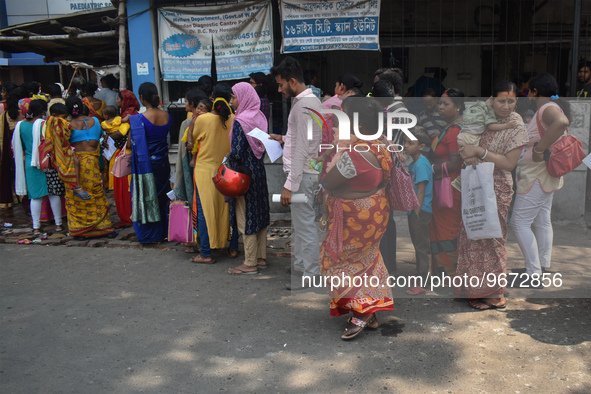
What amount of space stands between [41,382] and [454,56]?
29.8 feet

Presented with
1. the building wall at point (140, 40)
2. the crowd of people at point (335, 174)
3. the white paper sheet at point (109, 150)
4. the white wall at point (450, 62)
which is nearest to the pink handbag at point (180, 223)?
the crowd of people at point (335, 174)

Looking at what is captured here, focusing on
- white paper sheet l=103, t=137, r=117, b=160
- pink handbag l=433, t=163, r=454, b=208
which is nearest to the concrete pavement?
pink handbag l=433, t=163, r=454, b=208

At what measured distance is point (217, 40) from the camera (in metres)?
7.37

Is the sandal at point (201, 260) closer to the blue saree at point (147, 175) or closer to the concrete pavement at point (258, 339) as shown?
the concrete pavement at point (258, 339)

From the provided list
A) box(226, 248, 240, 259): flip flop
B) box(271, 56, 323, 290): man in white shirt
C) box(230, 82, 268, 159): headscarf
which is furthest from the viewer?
box(226, 248, 240, 259): flip flop

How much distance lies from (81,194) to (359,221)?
3899mm

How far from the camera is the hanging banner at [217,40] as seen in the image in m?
7.20

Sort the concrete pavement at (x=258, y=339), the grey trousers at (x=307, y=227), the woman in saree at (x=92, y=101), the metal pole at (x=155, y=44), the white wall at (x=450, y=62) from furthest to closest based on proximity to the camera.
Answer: the white wall at (x=450, y=62) → the woman in saree at (x=92, y=101) → the metal pole at (x=155, y=44) → the grey trousers at (x=307, y=227) → the concrete pavement at (x=258, y=339)

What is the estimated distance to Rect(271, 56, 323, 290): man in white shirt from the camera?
4465mm

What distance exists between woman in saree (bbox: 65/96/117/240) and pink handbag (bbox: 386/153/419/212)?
156 inches

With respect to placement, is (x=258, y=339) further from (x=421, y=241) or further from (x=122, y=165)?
(x=122, y=165)

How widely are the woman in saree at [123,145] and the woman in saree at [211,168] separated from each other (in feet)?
4.17

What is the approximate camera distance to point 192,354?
11.5 feet

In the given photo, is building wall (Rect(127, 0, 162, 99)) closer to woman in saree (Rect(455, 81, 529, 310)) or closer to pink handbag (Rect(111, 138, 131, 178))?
pink handbag (Rect(111, 138, 131, 178))
